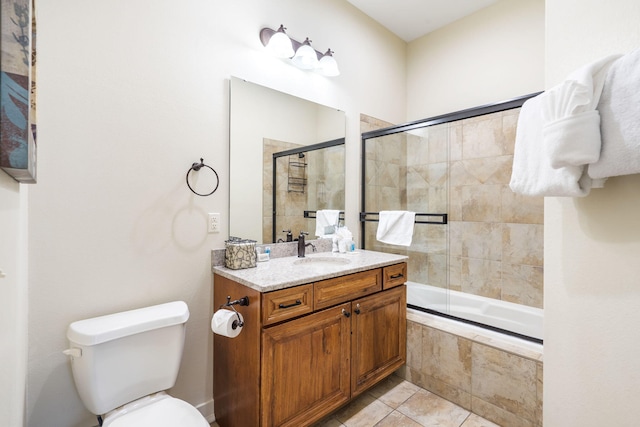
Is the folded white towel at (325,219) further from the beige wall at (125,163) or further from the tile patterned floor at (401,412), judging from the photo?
the tile patterned floor at (401,412)

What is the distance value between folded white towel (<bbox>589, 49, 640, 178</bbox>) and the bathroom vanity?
1214 mm

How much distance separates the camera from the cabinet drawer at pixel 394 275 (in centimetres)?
202

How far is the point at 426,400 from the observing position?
6.46 feet

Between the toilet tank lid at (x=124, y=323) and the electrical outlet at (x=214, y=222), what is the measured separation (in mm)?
459

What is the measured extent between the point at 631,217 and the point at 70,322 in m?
2.16

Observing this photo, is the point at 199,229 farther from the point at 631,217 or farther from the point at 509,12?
the point at 509,12

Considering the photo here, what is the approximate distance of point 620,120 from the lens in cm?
80

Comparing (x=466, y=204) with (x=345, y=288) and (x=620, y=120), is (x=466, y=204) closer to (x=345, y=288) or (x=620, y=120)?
(x=345, y=288)

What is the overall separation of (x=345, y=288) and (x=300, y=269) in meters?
0.29

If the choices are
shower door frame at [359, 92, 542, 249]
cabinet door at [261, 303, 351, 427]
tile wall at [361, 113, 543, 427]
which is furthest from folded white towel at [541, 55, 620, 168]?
tile wall at [361, 113, 543, 427]

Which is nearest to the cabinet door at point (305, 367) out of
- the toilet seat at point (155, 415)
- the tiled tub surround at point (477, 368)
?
the toilet seat at point (155, 415)

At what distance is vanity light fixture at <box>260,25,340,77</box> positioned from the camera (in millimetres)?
1987

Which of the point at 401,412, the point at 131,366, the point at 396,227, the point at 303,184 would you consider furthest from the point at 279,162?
the point at 401,412

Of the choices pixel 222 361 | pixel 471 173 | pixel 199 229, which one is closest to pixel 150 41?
pixel 199 229
